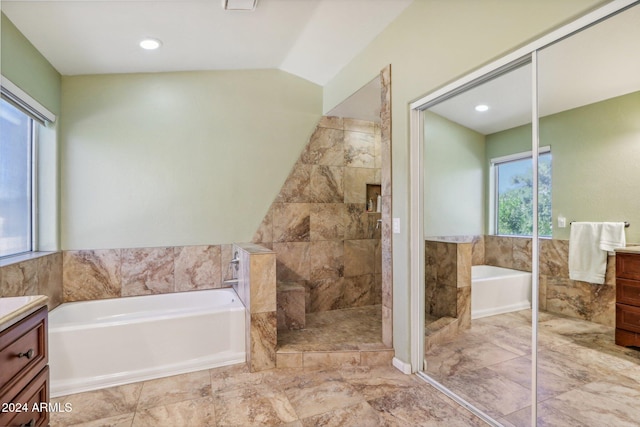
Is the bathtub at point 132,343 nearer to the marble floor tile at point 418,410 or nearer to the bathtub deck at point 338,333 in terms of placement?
the bathtub deck at point 338,333

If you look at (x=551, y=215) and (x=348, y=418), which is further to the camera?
(x=348, y=418)

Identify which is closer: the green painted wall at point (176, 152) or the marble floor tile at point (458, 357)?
the marble floor tile at point (458, 357)

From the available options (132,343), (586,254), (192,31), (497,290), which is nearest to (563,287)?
(586,254)

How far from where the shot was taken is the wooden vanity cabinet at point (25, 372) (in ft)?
3.62

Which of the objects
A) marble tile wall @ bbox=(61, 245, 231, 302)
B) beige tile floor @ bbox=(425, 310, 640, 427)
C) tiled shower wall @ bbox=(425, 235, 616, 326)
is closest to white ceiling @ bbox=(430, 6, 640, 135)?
tiled shower wall @ bbox=(425, 235, 616, 326)

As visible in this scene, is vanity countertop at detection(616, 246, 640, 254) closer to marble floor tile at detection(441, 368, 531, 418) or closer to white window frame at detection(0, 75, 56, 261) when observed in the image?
marble floor tile at detection(441, 368, 531, 418)

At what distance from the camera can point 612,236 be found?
58.9 inches

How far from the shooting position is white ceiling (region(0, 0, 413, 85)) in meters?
2.16

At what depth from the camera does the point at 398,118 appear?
2531mm

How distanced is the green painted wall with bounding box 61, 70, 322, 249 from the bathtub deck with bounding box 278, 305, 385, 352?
117 centimetres

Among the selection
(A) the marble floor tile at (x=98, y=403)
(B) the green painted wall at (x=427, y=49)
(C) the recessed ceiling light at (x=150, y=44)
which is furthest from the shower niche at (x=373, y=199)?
(A) the marble floor tile at (x=98, y=403)

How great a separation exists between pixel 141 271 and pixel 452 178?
2900mm

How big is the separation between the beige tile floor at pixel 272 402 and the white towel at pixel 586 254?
1.01 m

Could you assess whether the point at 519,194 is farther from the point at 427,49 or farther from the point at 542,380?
the point at 427,49
